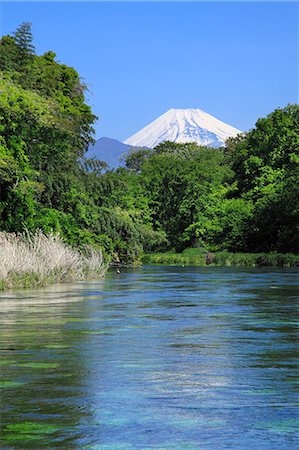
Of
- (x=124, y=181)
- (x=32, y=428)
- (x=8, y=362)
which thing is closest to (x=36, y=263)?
(x=8, y=362)

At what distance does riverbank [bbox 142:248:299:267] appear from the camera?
75750mm

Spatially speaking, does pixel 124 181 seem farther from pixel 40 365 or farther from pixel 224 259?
pixel 40 365

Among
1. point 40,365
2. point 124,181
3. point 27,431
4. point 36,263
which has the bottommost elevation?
point 27,431

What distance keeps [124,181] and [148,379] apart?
73.5 metres

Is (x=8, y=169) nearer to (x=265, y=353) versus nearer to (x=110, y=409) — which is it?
(x=265, y=353)

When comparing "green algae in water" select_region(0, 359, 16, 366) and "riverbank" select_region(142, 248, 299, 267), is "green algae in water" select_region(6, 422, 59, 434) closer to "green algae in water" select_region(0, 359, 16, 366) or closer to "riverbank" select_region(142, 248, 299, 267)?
"green algae in water" select_region(0, 359, 16, 366)

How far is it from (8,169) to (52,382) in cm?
2795

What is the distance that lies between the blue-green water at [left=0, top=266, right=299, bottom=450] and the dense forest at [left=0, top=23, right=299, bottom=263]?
19.7m

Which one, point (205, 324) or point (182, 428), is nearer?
point (182, 428)

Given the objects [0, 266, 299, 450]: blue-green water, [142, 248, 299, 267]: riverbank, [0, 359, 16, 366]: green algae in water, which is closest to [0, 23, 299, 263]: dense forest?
[142, 248, 299, 267]: riverbank

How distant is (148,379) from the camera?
1080cm

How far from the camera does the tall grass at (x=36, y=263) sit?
30.6 m

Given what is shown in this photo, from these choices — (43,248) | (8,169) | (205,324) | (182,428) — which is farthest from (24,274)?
(182,428)

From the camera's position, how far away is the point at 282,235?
81.1 metres
